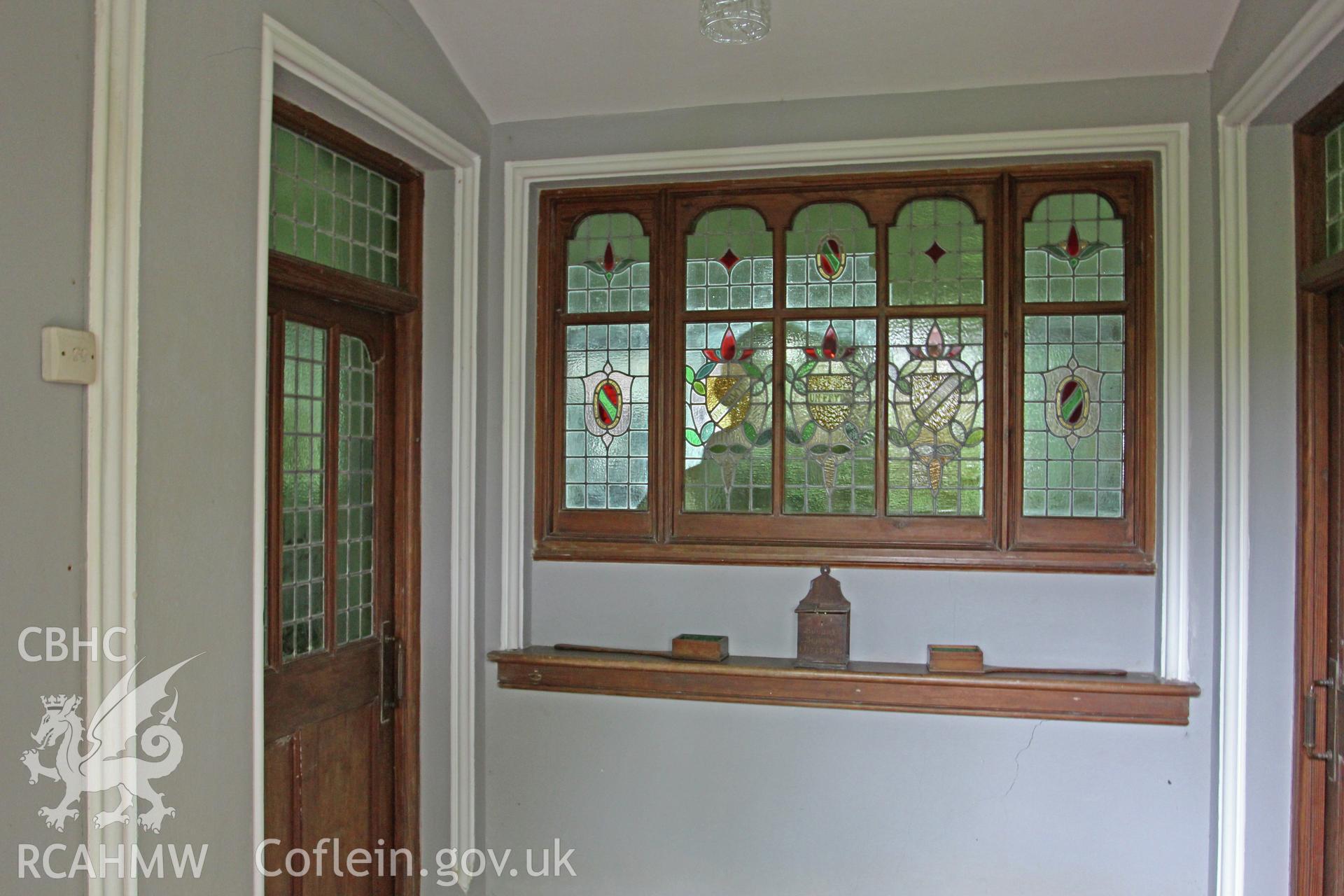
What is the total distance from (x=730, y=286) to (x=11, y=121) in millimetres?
2283

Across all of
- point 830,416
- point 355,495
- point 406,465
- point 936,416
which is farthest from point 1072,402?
point 355,495

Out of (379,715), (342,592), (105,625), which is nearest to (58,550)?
(105,625)

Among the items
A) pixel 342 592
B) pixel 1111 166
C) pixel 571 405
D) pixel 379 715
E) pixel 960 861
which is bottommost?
pixel 960 861

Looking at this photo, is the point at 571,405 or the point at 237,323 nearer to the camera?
the point at 237,323

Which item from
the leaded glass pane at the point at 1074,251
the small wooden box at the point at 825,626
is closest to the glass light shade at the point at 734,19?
the leaded glass pane at the point at 1074,251

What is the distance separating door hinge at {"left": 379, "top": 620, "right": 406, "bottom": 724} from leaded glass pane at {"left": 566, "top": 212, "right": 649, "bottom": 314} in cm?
136

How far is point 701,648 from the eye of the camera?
11.0ft

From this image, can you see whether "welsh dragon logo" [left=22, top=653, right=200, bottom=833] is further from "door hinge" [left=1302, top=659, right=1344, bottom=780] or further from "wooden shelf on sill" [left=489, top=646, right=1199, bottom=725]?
"door hinge" [left=1302, top=659, right=1344, bottom=780]

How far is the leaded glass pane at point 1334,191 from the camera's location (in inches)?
105

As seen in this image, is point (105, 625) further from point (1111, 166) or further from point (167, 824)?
point (1111, 166)

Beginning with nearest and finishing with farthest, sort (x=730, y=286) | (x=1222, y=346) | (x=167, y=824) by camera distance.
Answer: (x=167, y=824) < (x=1222, y=346) < (x=730, y=286)

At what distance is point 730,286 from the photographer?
350 centimetres

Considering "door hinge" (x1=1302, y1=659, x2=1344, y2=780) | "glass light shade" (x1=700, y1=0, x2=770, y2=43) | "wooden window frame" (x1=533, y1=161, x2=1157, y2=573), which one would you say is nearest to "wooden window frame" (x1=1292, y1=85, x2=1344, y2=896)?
"door hinge" (x1=1302, y1=659, x2=1344, y2=780)

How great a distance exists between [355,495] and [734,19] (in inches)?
72.9
